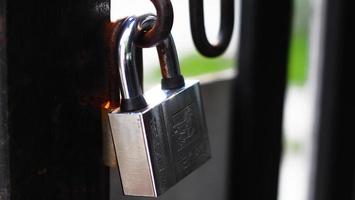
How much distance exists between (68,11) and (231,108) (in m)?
0.63

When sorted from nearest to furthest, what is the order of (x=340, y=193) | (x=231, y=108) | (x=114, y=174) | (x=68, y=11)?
1. (x=68, y=11)
2. (x=114, y=174)
3. (x=231, y=108)
4. (x=340, y=193)

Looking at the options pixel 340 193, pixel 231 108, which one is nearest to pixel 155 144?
pixel 231 108

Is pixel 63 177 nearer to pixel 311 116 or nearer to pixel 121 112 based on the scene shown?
pixel 121 112

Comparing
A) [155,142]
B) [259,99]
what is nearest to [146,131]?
[155,142]

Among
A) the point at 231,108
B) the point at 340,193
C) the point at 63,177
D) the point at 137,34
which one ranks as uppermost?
the point at 137,34

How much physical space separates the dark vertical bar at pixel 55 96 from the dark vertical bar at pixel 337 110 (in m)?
0.79

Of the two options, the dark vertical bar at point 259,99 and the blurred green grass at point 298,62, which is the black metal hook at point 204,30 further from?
the blurred green grass at point 298,62

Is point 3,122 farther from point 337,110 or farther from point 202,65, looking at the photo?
point 337,110

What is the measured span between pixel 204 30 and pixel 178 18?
23 cm

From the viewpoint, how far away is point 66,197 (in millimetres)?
432

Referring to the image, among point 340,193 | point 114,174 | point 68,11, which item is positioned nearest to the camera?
point 68,11

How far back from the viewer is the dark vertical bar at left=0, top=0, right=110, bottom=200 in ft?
1.22

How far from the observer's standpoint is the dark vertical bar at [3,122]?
1.18 ft

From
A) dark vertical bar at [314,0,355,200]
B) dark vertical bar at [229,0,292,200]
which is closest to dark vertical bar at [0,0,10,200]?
dark vertical bar at [229,0,292,200]
